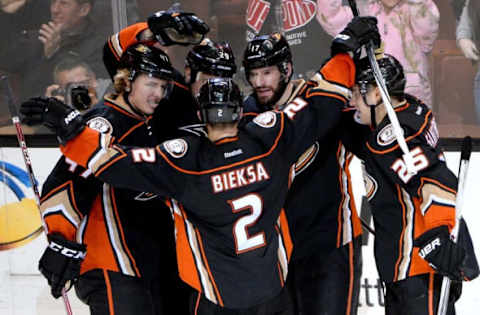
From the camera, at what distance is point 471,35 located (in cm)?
379

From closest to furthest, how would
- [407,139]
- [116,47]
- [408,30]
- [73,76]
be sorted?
[407,139]
[116,47]
[408,30]
[73,76]

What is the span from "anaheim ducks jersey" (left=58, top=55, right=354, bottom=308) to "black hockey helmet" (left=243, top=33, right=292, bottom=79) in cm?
28

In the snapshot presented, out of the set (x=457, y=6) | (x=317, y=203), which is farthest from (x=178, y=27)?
(x=457, y=6)

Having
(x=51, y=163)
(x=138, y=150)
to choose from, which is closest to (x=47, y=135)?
(x=51, y=163)

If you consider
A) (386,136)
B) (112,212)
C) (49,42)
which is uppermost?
(386,136)

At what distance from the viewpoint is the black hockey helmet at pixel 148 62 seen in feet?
8.46

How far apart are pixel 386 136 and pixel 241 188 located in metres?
0.52

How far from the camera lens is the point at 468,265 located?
2.42 meters

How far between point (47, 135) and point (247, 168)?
2050 mm

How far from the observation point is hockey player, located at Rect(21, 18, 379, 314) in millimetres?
2244

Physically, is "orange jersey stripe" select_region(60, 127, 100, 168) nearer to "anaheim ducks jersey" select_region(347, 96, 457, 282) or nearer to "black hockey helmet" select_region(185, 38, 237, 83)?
"black hockey helmet" select_region(185, 38, 237, 83)

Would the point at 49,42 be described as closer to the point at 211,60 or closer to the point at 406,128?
the point at 211,60

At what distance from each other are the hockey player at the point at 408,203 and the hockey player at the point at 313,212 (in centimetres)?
20

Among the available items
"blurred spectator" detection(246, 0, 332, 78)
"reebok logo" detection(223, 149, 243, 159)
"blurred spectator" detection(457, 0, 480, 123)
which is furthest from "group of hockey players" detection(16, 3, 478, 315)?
"blurred spectator" detection(457, 0, 480, 123)
